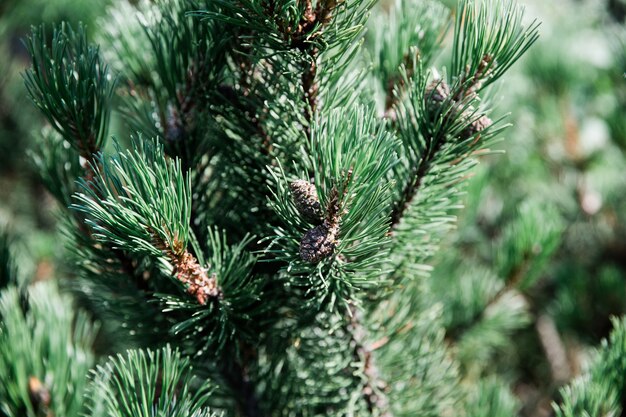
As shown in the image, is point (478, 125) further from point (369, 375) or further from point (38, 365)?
point (38, 365)

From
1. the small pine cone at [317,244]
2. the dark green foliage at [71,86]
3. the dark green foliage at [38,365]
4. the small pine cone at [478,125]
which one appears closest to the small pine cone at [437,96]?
the small pine cone at [478,125]

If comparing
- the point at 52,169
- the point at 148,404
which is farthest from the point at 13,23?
the point at 148,404

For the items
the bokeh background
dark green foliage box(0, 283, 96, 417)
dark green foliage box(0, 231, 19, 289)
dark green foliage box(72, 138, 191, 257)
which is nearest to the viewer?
dark green foliage box(72, 138, 191, 257)

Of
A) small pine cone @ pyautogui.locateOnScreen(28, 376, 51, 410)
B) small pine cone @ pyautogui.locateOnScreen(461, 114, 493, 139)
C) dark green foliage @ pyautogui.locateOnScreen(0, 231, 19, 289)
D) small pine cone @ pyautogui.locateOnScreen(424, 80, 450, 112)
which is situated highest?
dark green foliage @ pyautogui.locateOnScreen(0, 231, 19, 289)

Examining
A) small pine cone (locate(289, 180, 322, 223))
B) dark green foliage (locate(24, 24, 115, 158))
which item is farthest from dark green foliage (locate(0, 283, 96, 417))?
small pine cone (locate(289, 180, 322, 223))

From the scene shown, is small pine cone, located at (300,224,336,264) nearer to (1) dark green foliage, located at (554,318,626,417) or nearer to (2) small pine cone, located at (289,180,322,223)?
(2) small pine cone, located at (289,180,322,223)

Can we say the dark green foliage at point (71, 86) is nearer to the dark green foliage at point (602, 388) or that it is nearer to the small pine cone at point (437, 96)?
the small pine cone at point (437, 96)
